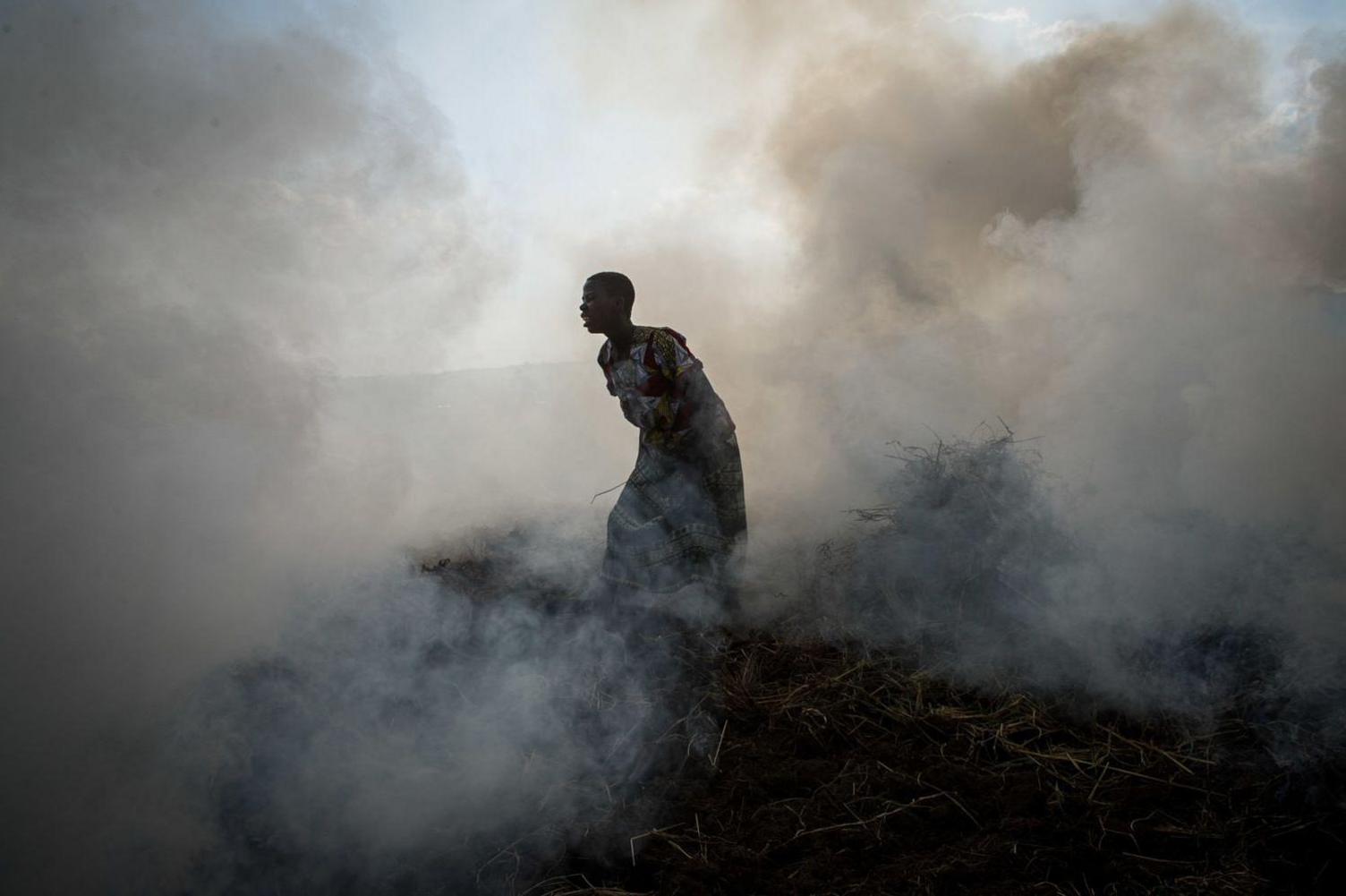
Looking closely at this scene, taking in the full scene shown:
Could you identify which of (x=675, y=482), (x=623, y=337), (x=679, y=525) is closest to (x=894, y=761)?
(x=679, y=525)

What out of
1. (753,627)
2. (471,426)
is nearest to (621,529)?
(753,627)

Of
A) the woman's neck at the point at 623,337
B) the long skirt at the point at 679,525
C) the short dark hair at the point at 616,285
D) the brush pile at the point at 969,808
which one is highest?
the short dark hair at the point at 616,285

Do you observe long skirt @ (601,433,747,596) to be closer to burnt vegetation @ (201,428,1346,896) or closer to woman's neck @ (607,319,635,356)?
burnt vegetation @ (201,428,1346,896)

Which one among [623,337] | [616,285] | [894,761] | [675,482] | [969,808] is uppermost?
[616,285]

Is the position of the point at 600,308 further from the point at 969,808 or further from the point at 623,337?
the point at 969,808

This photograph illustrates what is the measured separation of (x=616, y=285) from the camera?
341 cm

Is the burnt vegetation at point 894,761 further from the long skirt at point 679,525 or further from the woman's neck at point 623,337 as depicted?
the woman's neck at point 623,337

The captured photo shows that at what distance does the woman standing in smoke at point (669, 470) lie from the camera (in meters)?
3.38

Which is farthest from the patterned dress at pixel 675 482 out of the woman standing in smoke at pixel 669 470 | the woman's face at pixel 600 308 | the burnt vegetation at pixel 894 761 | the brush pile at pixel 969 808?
the brush pile at pixel 969 808

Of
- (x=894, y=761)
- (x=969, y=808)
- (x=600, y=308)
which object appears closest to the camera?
(x=969, y=808)

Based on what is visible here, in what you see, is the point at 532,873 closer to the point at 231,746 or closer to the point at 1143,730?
the point at 231,746

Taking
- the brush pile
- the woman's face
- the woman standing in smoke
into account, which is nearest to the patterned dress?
the woman standing in smoke

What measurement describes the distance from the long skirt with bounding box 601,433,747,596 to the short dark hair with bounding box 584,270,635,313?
709 mm

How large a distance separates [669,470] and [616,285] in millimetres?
914
